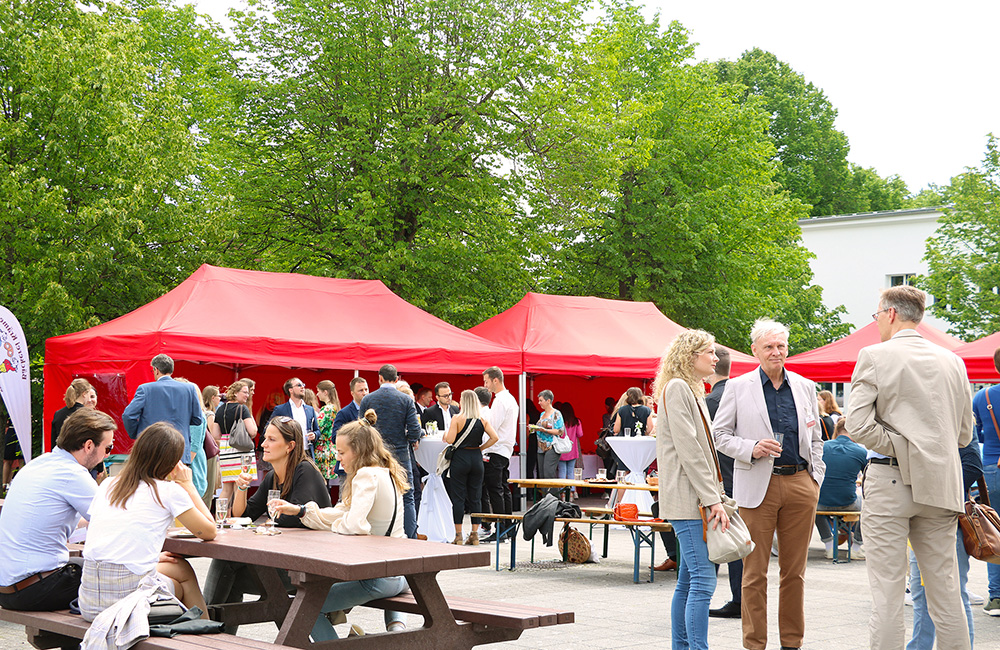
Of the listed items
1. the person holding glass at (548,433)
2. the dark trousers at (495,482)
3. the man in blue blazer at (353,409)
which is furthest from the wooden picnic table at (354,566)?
the person holding glass at (548,433)

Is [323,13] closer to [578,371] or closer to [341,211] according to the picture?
[341,211]

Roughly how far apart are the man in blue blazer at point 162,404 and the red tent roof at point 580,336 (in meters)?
6.52

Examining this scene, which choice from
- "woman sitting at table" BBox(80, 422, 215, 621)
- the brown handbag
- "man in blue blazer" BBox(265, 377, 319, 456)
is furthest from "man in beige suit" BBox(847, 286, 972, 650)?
"man in blue blazer" BBox(265, 377, 319, 456)

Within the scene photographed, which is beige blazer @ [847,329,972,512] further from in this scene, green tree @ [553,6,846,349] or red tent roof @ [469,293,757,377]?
green tree @ [553,6,846,349]

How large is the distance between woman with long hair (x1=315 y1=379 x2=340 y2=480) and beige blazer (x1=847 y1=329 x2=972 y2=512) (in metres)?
8.87

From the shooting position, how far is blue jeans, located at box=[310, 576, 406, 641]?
17.1ft

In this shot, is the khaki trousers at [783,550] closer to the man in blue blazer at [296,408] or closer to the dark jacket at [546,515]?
the dark jacket at [546,515]

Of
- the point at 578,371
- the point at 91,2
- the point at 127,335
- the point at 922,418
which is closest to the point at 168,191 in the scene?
the point at 91,2

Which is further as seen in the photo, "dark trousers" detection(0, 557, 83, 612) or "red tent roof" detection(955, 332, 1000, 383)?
"red tent roof" detection(955, 332, 1000, 383)

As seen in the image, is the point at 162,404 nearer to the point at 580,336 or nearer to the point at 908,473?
the point at 908,473

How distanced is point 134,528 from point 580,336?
41.2 ft

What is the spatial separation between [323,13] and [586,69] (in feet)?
17.6

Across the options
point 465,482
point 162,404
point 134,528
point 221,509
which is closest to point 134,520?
point 134,528

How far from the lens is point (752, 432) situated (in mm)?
5621
